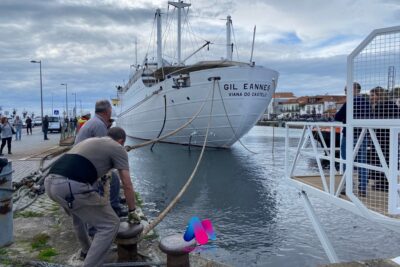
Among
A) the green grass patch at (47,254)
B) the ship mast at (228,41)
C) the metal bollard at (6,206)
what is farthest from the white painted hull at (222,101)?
the green grass patch at (47,254)

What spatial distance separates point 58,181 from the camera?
3.55 m

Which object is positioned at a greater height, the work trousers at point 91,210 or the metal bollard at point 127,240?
the work trousers at point 91,210

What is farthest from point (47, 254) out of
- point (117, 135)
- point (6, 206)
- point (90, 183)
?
point (117, 135)

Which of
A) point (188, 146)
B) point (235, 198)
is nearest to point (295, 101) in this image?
point (188, 146)

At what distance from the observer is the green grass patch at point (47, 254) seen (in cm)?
466

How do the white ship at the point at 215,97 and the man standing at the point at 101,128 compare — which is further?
the white ship at the point at 215,97

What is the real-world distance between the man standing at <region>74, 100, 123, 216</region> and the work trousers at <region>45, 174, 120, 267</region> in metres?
1.31

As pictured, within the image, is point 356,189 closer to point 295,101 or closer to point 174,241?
point 174,241

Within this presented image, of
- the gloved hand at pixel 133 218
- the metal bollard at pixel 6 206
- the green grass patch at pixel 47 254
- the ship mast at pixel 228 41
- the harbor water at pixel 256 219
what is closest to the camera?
the gloved hand at pixel 133 218

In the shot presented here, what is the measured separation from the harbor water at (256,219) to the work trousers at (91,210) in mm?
2897

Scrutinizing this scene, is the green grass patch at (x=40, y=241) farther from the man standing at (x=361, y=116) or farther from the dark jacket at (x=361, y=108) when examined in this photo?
the dark jacket at (x=361, y=108)

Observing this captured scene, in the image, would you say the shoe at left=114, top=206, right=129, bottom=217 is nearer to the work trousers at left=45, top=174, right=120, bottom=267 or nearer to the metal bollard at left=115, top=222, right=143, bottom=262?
the metal bollard at left=115, top=222, right=143, bottom=262

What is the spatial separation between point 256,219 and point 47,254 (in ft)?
16.8

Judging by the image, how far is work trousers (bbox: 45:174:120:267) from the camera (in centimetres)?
353
